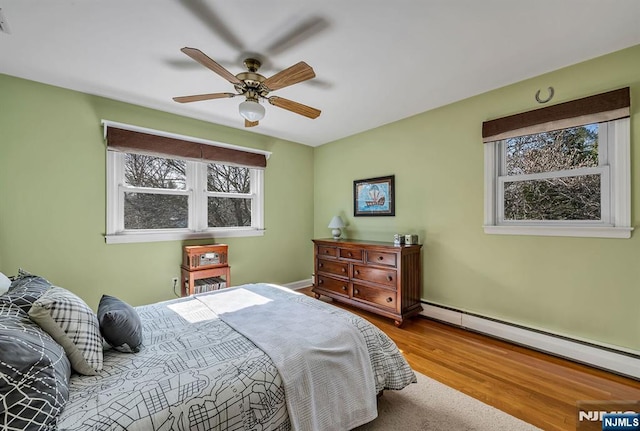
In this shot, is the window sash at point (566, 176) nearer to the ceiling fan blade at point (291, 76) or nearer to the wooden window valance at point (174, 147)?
the ceiling fan blade at point (291, 76)

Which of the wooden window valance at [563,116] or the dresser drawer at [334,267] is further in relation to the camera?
the dresser drawer at [334,267]

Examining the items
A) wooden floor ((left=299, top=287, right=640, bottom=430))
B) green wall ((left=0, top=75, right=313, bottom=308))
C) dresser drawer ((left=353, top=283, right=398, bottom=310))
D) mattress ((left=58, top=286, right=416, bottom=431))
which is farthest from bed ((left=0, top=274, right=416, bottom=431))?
green wall ((left=0, top=75, right=313, bottom=308))

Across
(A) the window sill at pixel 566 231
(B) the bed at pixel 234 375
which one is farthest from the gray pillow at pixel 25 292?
(A) the window sill at pixel 566 231

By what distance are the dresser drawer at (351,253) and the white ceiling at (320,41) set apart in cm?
183

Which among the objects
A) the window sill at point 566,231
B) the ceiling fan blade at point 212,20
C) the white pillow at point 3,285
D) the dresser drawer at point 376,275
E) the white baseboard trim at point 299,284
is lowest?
the white baseboard trim at point 299,284

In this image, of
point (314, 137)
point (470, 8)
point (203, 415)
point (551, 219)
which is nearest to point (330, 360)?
point (203, 415)

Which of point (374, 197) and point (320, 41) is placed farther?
point (374, 197)

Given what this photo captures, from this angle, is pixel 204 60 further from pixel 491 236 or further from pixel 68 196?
pixel 491 236

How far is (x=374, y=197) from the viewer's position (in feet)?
12.8

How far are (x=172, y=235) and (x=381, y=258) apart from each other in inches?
101

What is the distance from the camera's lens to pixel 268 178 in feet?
13.9

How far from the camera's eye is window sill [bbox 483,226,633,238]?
211 cm

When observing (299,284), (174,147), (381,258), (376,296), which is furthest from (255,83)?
(299,284)

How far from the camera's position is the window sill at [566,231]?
6.91ft
